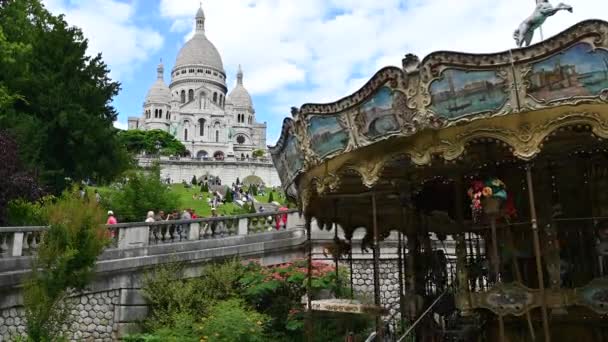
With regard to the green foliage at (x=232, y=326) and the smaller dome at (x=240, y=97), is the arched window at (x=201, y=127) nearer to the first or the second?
the smaller dome at (x=240, y=97)

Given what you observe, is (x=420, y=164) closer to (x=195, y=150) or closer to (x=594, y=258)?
(x=594, y=258)

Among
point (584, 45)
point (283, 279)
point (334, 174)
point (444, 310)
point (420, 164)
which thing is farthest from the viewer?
point (283, 279)

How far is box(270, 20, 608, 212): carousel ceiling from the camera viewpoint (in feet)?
21.0

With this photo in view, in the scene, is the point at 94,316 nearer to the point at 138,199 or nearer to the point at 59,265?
the point at 59,265

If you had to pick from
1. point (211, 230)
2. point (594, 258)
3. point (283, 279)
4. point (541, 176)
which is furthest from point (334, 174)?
point (211, 230)

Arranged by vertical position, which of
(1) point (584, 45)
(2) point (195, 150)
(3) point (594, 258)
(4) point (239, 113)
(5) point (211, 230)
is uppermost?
(4) point (239, 113)

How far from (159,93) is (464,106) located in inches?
4075

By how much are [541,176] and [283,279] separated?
6676 mm

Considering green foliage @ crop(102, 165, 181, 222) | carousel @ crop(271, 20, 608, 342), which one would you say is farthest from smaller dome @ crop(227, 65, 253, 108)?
carousel @ crop(271, 20, 608, 342)

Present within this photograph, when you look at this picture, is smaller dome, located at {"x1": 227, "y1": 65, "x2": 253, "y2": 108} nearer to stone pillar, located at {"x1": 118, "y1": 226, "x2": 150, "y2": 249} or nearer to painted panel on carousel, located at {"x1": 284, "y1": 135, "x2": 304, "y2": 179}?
stone pillar, located at {"x1": 118, "y1": 226, "x2": 150, "y2": 249}

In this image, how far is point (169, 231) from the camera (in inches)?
587

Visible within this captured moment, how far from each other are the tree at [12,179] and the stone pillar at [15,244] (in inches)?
122

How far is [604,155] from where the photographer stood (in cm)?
884

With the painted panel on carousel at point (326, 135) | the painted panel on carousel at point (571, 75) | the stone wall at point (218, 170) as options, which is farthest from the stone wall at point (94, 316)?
the stone wall at point (218, 170)
